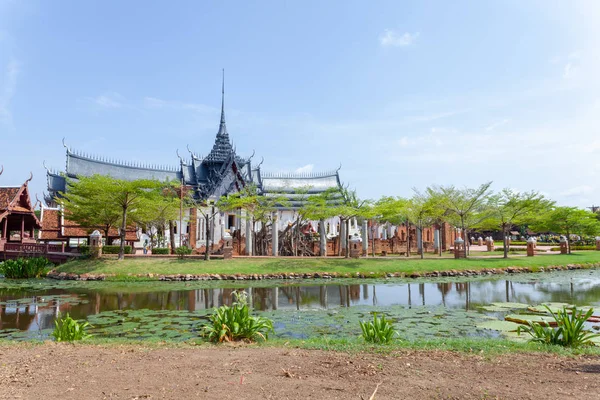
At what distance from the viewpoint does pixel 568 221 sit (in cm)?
3903

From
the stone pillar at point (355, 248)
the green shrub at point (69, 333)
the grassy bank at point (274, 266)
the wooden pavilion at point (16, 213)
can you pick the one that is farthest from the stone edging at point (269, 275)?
the green shrub at point (69, 333)

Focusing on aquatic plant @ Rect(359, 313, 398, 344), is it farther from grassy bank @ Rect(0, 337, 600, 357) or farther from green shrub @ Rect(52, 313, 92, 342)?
green shrub @ Rect(52, 313, 92, 342)

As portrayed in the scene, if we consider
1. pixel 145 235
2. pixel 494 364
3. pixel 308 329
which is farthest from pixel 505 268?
pixel 145 235

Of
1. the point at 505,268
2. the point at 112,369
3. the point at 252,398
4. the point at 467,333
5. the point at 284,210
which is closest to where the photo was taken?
the point at 252,398

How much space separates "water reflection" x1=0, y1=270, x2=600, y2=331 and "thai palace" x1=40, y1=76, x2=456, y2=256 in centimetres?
1024

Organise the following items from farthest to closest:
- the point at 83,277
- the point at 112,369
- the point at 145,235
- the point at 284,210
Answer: the point at 284,210
the point at 145,235
the point at 83,277
the point at 112,369

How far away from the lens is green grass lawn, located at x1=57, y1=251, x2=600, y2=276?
942 inches

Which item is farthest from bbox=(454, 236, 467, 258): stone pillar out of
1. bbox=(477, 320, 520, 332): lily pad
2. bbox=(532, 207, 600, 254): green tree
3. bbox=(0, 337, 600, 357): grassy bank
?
bbox=(0, 337, 600, 357): grassy bank

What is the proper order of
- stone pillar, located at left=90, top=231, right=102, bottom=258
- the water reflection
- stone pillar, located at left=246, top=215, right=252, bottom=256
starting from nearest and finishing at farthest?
the water reflection, stone pillar, located at left=90, top=231, right=102, bottom=258, stone pillar, located at left=246, top=215, right=252, bottom=256

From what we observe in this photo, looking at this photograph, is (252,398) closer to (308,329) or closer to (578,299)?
(308,329)

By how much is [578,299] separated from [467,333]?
8.90m

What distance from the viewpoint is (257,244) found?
34844 mm

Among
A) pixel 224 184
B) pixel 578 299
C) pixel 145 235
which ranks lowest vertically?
pixel 578 299

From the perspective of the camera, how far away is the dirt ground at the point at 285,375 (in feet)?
16.4
